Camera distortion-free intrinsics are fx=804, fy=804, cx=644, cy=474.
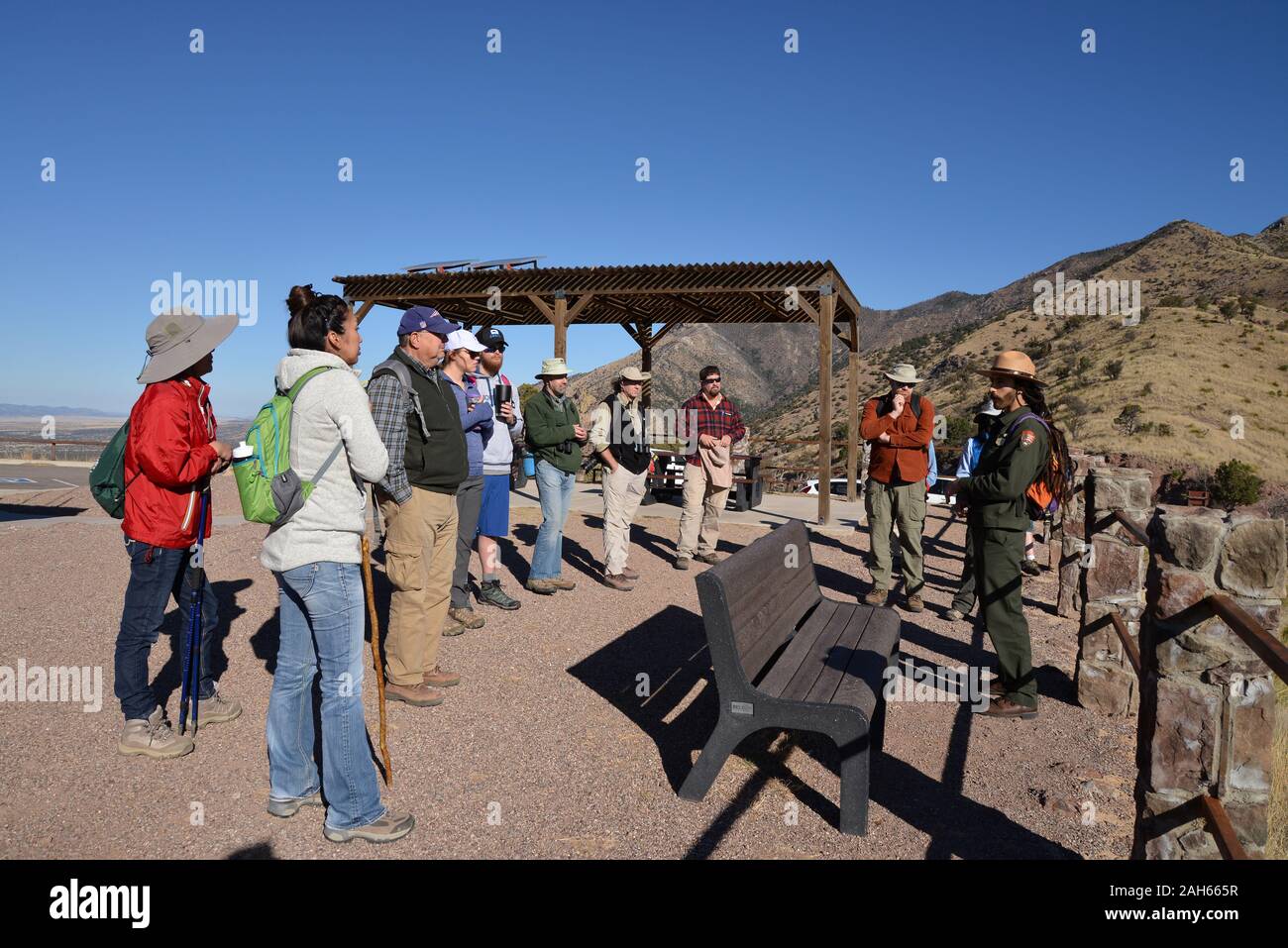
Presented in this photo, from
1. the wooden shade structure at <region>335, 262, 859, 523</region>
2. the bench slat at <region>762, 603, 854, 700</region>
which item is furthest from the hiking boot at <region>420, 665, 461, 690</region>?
the wooden shade structure at <region>335, 262, 859, 523</region>

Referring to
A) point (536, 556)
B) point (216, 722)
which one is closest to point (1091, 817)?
point (216, 722)

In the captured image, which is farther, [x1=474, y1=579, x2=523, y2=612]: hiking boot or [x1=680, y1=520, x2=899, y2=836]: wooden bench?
[x1=474, y1=579, x2=523, y2=612]: hiking boot

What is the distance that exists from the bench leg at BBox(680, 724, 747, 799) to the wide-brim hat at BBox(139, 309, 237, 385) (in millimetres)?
2560

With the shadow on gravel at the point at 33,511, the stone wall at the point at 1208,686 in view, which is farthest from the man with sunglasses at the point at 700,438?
the shadow on gravel at the point at 33,511

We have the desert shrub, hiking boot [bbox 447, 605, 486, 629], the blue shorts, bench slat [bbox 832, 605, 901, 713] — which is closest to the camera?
bench slat [bbox 832, 605, 901, 713]

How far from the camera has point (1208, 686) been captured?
2408 millimetres

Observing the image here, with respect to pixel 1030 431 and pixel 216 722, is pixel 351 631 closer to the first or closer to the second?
pixel 216 722

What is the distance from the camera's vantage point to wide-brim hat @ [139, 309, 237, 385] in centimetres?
318

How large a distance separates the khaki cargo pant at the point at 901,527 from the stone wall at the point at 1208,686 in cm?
368

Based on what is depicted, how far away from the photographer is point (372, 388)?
3615 millimetres

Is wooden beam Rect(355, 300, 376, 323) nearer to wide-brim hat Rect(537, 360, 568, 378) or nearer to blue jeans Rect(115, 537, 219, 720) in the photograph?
wide-brim hat Rect(537, 360, 568, 378)

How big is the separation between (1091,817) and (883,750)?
885 mm

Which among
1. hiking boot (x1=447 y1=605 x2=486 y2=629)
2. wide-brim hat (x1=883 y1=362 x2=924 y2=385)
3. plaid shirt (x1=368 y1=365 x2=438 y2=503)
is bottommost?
hiking boot (x1=447 y1=605 x2=486 y2=629)

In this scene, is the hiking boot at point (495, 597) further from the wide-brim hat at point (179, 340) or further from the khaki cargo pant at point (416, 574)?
the wide-brim hat at point (179, 340)
